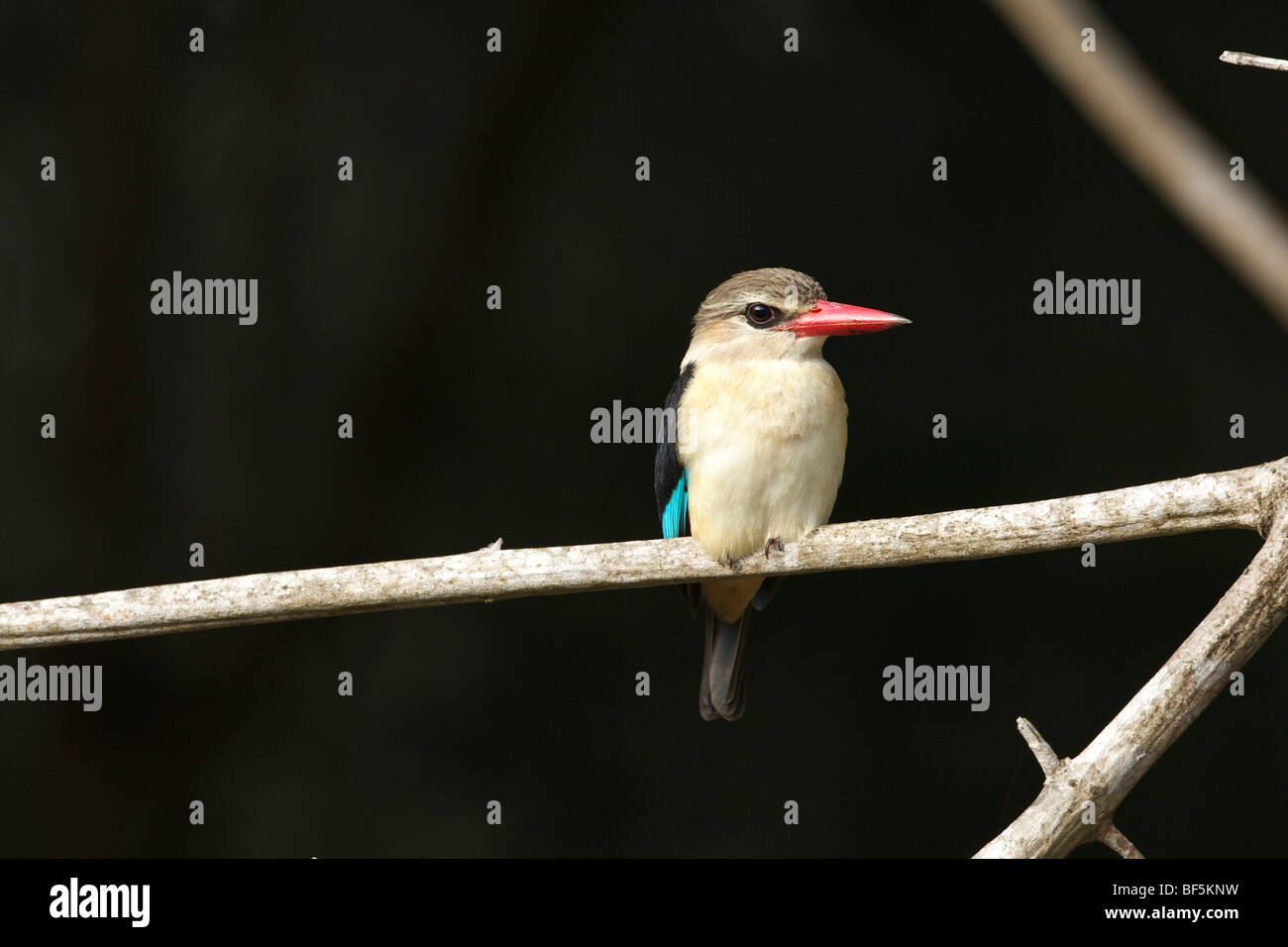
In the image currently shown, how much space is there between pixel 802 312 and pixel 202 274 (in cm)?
222

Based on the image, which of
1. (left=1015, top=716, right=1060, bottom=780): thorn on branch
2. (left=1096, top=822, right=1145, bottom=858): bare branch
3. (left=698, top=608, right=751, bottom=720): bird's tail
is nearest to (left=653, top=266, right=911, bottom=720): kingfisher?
(left=698, top=608, right=751, bottom=720): bird's tail

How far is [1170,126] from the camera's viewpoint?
263 cm

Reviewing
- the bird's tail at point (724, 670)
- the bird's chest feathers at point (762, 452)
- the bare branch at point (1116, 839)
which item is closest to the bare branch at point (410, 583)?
the bird's chest feathers at point (762, 452)

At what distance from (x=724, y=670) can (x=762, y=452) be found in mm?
750

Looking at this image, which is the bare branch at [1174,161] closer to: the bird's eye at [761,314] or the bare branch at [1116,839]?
the bird's eye at [761,314]

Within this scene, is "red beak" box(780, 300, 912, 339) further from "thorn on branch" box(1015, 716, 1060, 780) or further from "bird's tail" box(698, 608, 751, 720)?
"thorn on branch" box(1015, 716, 1060, 780)

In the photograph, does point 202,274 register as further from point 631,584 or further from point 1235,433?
point 1235,433

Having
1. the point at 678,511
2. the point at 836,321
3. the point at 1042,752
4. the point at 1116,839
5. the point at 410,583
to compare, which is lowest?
the point at 1116,839

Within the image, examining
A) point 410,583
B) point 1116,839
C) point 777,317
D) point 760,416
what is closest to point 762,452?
point 760,416

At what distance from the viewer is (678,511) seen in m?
3.24

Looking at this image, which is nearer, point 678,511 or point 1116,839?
point 1116,839

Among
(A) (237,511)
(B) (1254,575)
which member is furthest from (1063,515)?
(A) (237,511)

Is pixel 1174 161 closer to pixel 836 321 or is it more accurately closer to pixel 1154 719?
pixel 836 321

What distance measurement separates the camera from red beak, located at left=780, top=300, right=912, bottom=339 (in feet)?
9.38
